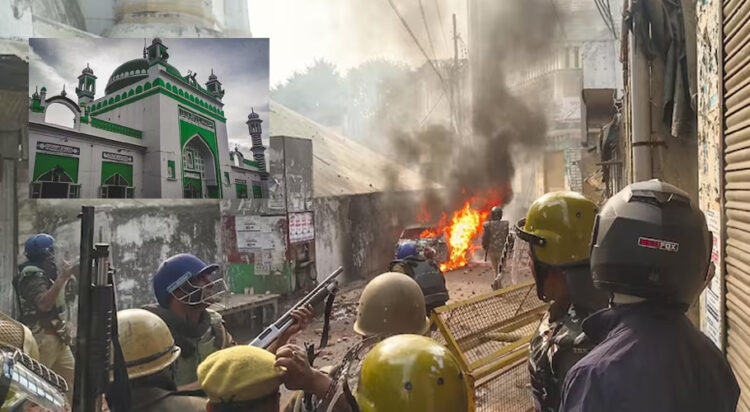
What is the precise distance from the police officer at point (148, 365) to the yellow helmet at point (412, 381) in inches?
42.7

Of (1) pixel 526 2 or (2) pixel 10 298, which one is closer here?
(2) pixel 10 298

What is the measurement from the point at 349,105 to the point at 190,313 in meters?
51.3

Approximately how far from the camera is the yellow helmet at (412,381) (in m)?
1.95

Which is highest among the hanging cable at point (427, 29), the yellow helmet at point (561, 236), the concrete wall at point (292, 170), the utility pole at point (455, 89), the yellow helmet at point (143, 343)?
the hanging cable at point (427, 29)

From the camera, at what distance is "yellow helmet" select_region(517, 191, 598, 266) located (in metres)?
2.50

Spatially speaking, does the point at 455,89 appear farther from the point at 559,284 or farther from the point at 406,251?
the point at 559,284

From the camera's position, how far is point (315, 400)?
2.34 metres

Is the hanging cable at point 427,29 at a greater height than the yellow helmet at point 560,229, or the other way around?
the hanging cable at point 427,29

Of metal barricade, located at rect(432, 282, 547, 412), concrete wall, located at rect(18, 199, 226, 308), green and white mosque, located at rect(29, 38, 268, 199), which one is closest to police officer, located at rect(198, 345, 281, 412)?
metal barricade, located at rect(432, 282, 547, 412)

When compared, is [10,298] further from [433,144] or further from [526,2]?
[526,2]

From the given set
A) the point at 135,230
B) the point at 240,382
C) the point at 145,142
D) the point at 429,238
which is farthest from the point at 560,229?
the point at 429,238

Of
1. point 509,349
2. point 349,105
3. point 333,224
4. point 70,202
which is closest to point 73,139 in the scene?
point 70,202

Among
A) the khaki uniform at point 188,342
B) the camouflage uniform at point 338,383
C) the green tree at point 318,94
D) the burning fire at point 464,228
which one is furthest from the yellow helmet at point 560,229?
the green tree at point 318,94

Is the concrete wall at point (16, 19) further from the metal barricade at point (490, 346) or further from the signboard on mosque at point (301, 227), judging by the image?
the metal barricade at point (490, 346)
